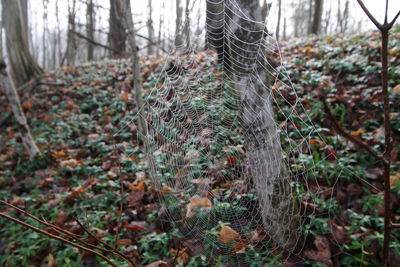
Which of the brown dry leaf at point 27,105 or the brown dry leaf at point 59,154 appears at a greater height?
the brown dry leaf at point 27,105

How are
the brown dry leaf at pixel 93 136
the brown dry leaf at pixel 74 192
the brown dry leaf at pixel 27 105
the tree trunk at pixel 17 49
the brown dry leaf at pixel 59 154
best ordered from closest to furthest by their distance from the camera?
the brown dry leaf at pixel 74 192
the brown dry leaf at pixel 59 154
the brown dry leaf at pixel 93 136
the brown dry leaf at pixel 27 105
the tree trunk at pixel 17 49

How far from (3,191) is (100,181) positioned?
1.56 m

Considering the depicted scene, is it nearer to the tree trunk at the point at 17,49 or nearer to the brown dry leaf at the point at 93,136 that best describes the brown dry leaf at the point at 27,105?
the tree trunk at the point at 17,49

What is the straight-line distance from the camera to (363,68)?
14.6 ft

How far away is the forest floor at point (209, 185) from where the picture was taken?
92.4 inches

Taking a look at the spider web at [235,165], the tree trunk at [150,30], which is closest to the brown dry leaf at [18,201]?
the spider web at [235,165]

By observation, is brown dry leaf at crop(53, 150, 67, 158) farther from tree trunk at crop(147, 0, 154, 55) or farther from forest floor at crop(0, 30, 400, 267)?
tree trunk at crop(147, 0, 154, 55)

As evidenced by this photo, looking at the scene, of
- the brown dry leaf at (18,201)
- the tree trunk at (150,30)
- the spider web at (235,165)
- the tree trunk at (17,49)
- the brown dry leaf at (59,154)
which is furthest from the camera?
the tree trunk at (17,49)

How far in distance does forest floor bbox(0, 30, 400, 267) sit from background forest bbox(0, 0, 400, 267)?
0.06 ft

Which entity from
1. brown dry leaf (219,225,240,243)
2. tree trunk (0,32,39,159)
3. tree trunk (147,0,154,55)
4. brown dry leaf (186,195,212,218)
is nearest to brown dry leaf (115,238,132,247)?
brown dry leaf (186,195,212,218)

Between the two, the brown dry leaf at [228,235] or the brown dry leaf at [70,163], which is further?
the brown dry leaf at [70,163]

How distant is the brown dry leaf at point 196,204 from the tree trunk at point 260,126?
395mm

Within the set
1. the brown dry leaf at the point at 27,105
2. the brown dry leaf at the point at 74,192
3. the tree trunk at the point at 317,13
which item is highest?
the tree trunk at the point at 317,13

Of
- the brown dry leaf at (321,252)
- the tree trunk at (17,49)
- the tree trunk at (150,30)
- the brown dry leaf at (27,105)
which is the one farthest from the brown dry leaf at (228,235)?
the tree trunk at (17,49)
